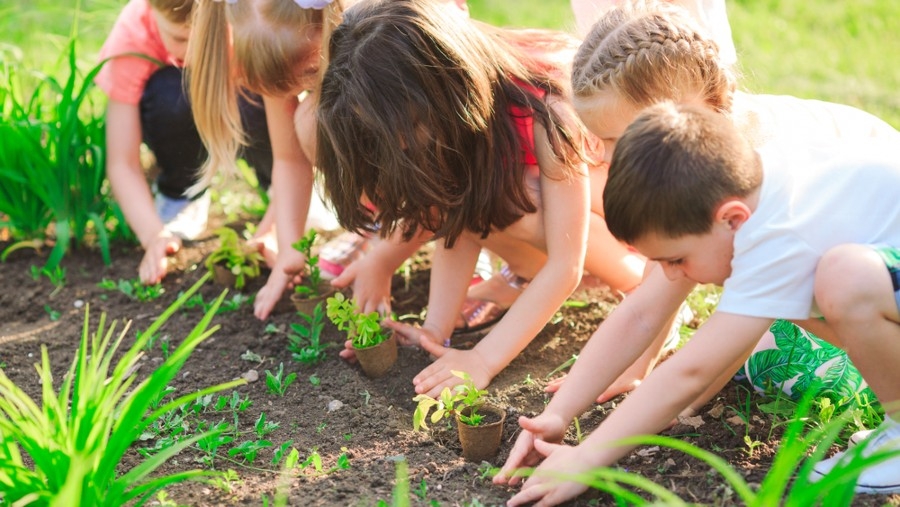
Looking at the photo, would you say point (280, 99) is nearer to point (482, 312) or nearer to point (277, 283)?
point (277, 283)

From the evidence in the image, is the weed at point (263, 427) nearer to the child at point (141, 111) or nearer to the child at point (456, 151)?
the child at point (456, 151)

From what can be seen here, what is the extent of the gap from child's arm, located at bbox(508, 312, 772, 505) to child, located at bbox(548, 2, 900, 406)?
1.75 feet

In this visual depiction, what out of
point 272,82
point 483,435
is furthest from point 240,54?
point 483,435

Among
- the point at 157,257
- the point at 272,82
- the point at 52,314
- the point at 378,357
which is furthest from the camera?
the point at 157,257

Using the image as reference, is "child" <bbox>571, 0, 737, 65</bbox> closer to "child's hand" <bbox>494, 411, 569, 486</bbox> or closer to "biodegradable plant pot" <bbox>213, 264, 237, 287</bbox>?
"child's hand" <bbox>494, 411, 569, 486</bbox>

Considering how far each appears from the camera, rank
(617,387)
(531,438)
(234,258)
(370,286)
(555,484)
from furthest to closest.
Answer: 1. (234,258)
2. (370,286)
3. (617,387)
4. (531,438)
5. (555,484)

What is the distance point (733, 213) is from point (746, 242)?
2.3 inches

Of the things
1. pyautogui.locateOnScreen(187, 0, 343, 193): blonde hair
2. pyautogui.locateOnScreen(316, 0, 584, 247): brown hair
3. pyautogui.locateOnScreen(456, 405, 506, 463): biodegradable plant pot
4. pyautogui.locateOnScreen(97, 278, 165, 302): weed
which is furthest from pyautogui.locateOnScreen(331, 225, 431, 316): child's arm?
pyautogui.locateOnScreen(456, 405, 506, 463): biodegradable plant pot

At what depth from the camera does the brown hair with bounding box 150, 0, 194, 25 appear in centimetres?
298

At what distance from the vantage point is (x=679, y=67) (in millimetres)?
2119

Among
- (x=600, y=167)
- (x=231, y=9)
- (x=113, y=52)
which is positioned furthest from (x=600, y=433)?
(x=113, y=52)

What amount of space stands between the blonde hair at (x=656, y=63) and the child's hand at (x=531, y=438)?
Answer: 758 millimetres

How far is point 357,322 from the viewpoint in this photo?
2404 mm

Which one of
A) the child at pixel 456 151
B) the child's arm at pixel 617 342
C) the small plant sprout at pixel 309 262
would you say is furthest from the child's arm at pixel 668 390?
the small plant sprout at pixel 309 262
